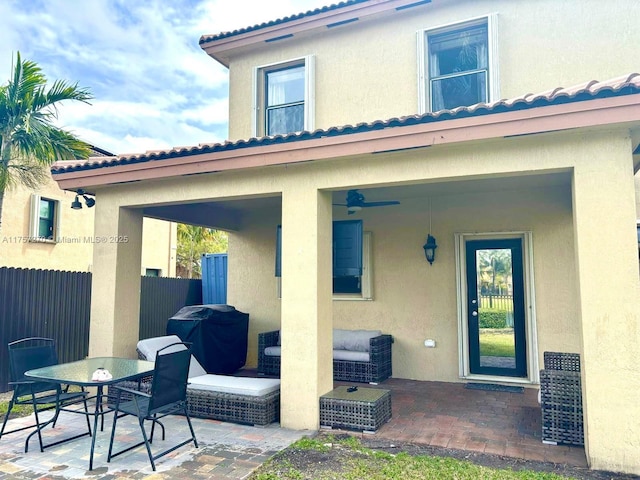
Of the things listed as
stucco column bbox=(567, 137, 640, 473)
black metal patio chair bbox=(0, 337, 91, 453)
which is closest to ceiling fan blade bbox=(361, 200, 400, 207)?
stucco column bbox=(567, 137, 640, 473)

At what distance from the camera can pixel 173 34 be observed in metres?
16.6

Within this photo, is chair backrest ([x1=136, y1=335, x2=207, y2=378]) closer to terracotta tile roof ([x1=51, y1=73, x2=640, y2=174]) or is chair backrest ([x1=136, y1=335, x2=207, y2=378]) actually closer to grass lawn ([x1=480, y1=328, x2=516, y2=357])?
terracotta tile roof ([x1=51, y1=73, x2=640, y2=174])

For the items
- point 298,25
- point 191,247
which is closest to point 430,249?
point 298,25

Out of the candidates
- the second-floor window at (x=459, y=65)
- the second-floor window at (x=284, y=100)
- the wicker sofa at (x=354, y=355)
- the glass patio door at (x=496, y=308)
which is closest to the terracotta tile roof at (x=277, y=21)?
the second-floor window at (x=284, y=100)

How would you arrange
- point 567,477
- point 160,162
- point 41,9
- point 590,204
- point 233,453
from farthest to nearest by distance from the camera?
1. point 41,9
2. point 160,162
3. point 233,453
4. point 590,204
5. point 567,477

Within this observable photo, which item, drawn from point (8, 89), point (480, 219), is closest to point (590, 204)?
point (480, 219)

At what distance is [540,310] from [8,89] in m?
10.9

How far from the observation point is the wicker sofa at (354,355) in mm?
8266

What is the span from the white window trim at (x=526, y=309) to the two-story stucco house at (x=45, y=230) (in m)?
11.1

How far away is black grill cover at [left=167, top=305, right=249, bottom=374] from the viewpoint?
8.77m

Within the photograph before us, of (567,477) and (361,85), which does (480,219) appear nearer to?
(361,85)

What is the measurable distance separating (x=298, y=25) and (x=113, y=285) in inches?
247

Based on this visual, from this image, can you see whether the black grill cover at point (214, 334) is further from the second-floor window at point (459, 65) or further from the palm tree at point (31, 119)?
the second-floor window at point (459, 65)

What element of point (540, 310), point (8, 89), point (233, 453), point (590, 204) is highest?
point (8, 89)
